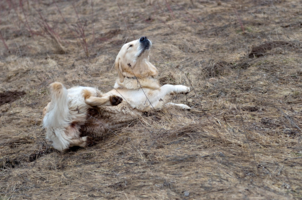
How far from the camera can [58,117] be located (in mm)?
3652

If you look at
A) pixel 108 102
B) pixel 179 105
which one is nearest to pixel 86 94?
pixel 108 102

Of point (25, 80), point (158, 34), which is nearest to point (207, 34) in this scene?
point (158, 34)

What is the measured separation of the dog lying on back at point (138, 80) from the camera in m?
4.30

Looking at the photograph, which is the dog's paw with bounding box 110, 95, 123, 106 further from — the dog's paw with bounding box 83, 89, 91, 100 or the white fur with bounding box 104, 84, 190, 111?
the white fur with bounding box 104, 84, 190, 111

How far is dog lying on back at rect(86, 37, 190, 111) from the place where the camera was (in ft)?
14.1

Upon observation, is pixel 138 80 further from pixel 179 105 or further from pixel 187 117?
pixel 187 117

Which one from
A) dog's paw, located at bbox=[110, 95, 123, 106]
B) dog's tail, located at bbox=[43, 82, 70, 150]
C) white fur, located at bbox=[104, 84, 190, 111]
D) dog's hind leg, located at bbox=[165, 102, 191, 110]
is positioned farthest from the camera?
dog's hind leg, located at bbox=[165, 102, 191, 110]

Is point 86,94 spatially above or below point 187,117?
above

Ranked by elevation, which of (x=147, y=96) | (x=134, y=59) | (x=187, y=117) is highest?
(x=134, y=59)

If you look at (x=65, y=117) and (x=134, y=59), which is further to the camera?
(x=134, y=59)

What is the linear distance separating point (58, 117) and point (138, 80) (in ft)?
4.22

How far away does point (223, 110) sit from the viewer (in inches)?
158

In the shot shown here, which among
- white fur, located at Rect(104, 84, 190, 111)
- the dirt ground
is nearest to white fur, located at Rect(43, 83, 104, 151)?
the dirt ground

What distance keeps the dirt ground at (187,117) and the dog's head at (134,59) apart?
25.0 inches
